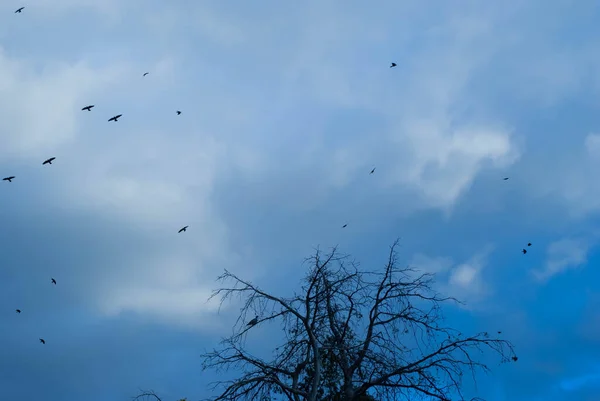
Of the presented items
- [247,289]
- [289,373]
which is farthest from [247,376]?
[247,289]

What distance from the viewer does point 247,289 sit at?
11.8 metres

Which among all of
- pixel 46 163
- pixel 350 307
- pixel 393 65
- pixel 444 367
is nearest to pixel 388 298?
pixel 350 307

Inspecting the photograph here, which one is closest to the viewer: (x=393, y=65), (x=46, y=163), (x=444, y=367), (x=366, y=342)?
(x=444, y=367)

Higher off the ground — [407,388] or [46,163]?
[46,163]

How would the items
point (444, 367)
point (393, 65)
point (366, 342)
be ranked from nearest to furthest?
point (444, 367), point (366, 342), point (393, 65)

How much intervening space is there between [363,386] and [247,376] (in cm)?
230

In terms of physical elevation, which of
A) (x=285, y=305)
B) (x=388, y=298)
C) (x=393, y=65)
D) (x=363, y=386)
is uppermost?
(x=393, y=65)

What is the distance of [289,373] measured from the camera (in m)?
11.8

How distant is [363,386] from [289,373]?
1.61 meters

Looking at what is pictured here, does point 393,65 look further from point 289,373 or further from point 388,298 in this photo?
point 289,373

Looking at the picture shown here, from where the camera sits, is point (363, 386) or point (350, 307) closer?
point (363, 386)

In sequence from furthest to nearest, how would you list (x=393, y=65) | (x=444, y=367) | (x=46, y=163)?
1. (x=393, y=65)
2. (x=46, y=163)
3. (x=444, y=367)

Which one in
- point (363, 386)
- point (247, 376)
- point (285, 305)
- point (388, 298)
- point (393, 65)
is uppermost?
point (393, 65)

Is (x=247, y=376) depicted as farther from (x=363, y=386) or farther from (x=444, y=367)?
(x=444, y=367)
